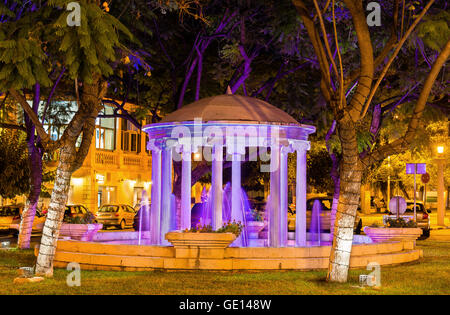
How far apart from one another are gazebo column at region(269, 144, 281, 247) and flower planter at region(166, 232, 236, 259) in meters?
4.56

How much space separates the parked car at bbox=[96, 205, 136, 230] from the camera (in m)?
40.9

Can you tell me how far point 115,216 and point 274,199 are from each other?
23.1 meters

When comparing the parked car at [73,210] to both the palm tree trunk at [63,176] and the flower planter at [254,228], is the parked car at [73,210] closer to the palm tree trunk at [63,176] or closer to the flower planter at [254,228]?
the flower planter at [254,228]

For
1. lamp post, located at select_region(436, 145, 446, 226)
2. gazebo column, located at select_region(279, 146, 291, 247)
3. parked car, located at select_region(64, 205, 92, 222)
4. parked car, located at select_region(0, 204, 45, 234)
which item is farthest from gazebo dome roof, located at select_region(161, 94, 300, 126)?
lamp post, located at select_region(436, 145, 446, 226)

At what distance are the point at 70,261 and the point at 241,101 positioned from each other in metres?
6.36

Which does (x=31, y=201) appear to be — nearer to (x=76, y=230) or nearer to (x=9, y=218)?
(x=76, y=230)

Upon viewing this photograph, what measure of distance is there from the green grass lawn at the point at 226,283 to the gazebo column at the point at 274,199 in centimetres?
405

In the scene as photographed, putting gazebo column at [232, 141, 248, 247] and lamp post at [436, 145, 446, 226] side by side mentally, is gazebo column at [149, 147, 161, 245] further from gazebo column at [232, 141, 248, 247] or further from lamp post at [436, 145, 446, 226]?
lamp post at [436, 145, 446, 226]

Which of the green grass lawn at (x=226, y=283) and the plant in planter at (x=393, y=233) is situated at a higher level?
the plant in planter at (x=393, y=233)

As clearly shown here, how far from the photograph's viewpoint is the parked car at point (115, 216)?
4088 cm

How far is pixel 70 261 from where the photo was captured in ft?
52.9

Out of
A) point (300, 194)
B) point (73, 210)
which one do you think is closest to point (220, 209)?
point (300, 194)

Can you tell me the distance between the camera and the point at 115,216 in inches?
1622

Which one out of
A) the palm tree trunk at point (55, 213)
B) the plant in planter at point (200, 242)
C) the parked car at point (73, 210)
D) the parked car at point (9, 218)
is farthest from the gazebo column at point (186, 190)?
the parked car at point (73, 210)
